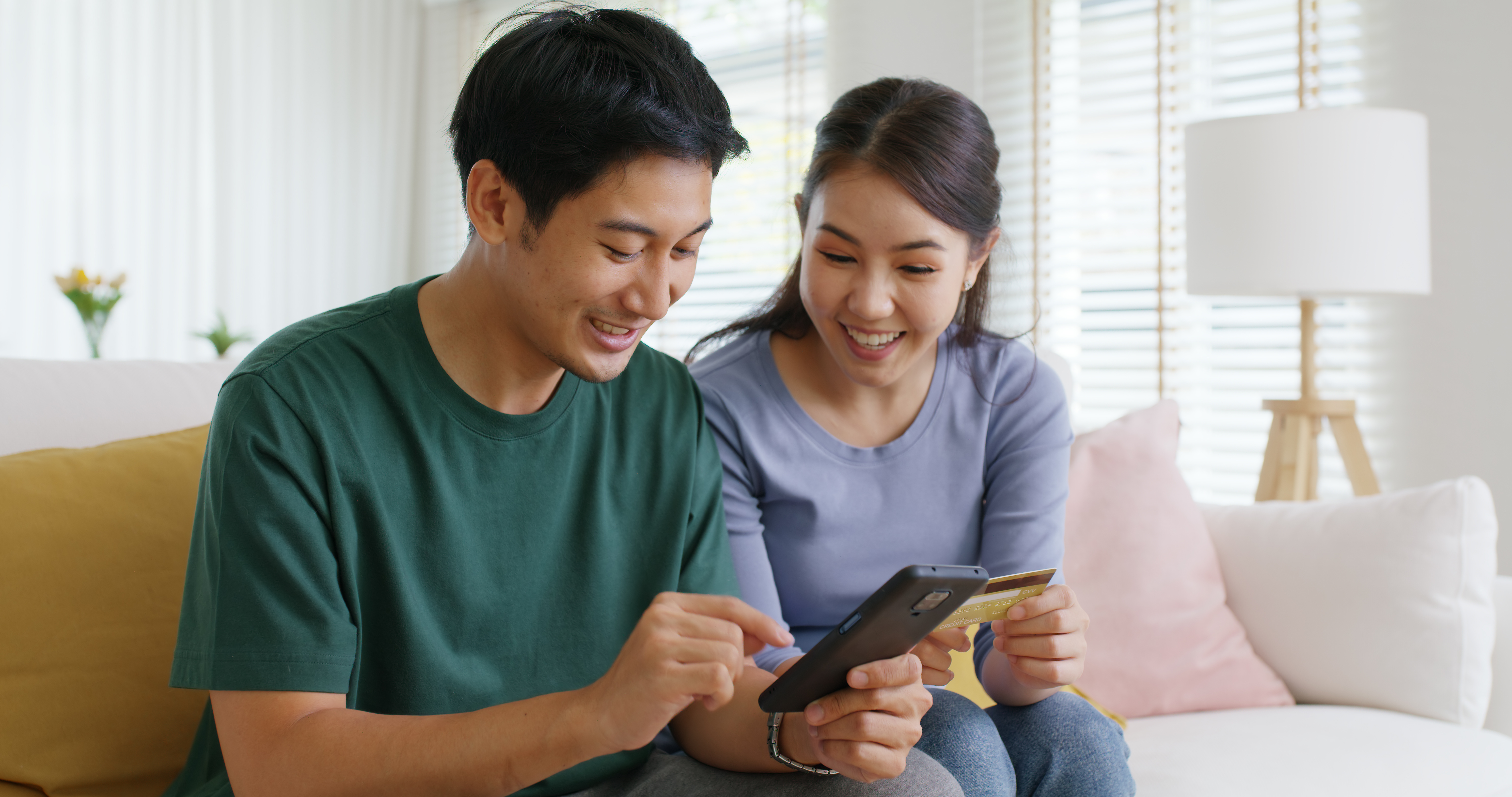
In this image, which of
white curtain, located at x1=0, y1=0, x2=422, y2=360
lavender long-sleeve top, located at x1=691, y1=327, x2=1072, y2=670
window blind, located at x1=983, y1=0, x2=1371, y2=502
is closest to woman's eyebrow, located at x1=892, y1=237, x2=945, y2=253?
lavender long-sleeve top, located at x1=691, y1=327, x2=1072, y2=670

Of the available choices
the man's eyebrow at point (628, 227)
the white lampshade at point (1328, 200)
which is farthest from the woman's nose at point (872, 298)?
the white lampshade at point (1328, 200)

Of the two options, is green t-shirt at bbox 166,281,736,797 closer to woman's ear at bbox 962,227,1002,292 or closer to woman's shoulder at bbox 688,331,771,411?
woman's shoulder at bbox 688,331,771,411

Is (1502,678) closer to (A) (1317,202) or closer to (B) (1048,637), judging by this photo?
(A) (1317,202)

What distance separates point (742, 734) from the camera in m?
1.05

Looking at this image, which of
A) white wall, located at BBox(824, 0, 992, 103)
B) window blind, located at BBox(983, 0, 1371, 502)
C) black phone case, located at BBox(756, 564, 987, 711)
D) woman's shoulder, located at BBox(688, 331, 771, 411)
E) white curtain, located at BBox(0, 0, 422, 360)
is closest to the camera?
black phone case, located at BBox(756, 564, 987, 711)

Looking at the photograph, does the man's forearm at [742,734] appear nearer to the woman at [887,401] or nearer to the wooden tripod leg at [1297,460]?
the woman at [887,401]

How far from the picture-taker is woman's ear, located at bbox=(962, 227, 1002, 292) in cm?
139

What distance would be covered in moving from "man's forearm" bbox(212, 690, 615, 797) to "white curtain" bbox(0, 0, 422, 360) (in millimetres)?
3354

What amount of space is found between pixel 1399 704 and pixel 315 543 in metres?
1.54

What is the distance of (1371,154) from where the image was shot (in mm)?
1967

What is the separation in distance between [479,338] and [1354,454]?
1.92 m

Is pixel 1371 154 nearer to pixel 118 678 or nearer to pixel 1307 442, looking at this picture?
pixel 1307 442

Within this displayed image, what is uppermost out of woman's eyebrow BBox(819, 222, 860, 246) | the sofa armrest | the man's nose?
woman's eyebrow BBox(819, 222, 860, 246)

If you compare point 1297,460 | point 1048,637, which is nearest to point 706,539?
point 1048,637
